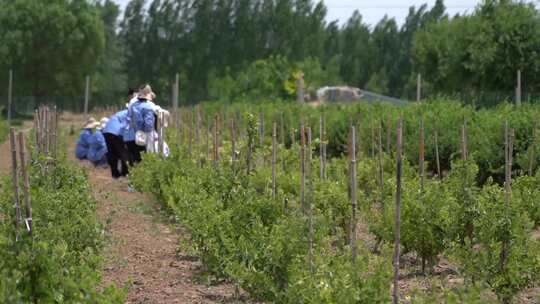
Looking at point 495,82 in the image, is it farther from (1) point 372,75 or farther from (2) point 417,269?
(1) point 372,75

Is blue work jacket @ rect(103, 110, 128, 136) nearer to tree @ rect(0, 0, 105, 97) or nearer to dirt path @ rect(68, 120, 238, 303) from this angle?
dirt path @ rect(68, 120, 238, 303)

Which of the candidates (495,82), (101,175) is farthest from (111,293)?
(495,82)

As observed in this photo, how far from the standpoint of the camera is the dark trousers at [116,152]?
14.7m

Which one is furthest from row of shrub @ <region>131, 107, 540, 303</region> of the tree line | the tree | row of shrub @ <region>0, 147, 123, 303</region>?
A: the tree

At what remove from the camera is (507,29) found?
88.6 feet

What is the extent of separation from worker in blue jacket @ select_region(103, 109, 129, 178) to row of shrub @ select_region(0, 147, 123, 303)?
7365 mm

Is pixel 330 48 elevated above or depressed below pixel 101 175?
above

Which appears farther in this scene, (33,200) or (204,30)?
(204,30)

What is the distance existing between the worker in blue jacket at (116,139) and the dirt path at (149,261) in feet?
6.94

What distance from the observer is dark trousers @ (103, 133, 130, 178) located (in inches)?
579

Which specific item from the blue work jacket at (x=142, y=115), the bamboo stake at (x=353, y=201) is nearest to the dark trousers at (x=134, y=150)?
the blue work jacket at (x=142, y=115)

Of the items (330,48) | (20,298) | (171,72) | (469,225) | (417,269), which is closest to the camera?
(20,298)

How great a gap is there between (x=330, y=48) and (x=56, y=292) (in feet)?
227

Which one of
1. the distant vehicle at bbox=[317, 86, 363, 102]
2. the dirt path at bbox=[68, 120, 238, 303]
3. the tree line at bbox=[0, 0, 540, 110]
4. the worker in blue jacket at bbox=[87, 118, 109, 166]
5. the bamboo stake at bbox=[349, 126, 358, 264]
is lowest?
the dirt path at bbox=[68, 120, 238, 303]
